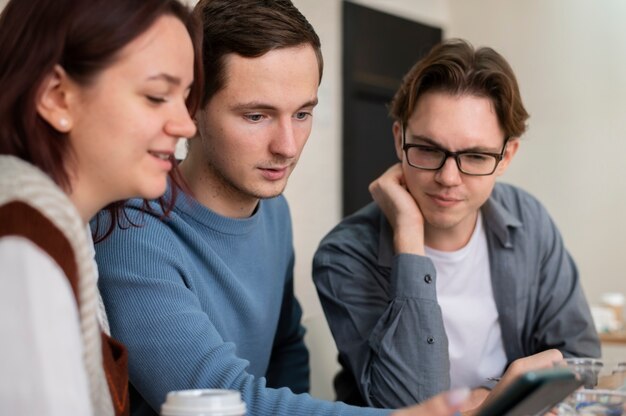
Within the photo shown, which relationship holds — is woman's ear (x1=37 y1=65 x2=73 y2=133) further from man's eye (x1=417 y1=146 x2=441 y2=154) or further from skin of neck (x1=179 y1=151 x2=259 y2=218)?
man's eye (x1=417 y1=146 x2=441 y2=154)

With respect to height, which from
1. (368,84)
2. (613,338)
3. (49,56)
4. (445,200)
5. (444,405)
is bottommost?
(613,338)

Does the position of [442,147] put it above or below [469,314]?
above

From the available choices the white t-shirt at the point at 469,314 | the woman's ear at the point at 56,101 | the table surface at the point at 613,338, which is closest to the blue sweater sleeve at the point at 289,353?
the white t-shirt at the point at 469,314

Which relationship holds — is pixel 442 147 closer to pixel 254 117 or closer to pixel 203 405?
pixel 254 117

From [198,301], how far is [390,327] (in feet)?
1.44

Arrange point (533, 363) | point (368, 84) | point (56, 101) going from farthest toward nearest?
point (368, 84) < point (533, 363) < point (56, 101)

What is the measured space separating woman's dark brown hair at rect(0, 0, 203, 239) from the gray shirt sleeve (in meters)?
0.87

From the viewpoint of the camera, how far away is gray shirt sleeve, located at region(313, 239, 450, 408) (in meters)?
1.76

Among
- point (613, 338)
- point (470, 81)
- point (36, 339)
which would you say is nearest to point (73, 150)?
point (36, 339)

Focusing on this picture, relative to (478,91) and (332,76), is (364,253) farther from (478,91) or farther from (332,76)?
(332,76)

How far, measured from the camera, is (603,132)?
14.5ft

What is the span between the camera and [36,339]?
908 millimetres

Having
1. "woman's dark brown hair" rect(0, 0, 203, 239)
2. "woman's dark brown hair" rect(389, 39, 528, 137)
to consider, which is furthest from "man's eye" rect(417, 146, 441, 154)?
"woman's dark brown hair" rect(0, 0, 203, 239)

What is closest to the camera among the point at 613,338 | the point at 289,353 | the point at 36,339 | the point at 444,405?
the point at 36,339
